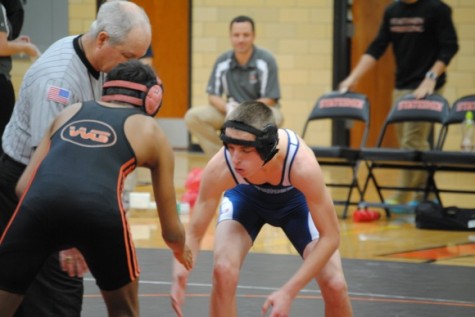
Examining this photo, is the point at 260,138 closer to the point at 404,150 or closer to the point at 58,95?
the point at 58,95

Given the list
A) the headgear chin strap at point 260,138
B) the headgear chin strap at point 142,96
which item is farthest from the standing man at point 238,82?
the headgear chin strap at point 142,96

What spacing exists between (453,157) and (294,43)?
541cm

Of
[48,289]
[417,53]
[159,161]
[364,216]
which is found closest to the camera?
[159,161]

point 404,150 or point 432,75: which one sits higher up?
point 432,75

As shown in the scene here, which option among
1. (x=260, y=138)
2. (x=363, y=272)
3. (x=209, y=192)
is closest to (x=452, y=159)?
(x=363, y=272)

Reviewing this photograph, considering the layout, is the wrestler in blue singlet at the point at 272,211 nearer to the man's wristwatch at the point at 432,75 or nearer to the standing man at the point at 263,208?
the standing man at the point at 263,208

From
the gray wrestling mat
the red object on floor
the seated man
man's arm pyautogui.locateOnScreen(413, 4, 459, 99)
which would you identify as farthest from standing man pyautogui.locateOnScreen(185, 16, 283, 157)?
the seated man

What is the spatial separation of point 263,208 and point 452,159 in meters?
4.29

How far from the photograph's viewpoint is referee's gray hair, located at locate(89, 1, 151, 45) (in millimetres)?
4477

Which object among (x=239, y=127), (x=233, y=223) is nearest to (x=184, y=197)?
(x=233, y=223)

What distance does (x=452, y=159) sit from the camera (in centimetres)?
904

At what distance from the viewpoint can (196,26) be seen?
47.5 ft

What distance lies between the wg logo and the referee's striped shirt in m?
0.46

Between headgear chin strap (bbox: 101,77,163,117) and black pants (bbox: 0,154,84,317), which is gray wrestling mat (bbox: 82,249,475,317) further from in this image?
headgear chin strap (bbox: 101,77,163,117)
